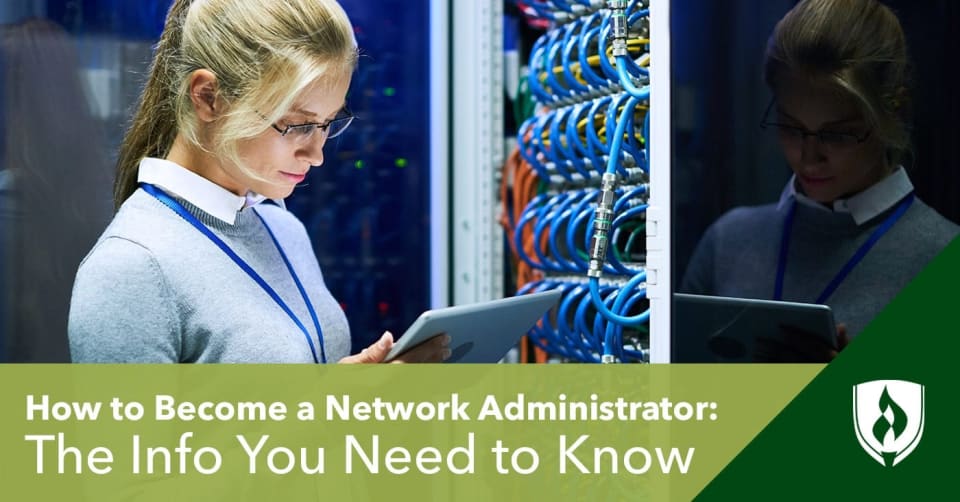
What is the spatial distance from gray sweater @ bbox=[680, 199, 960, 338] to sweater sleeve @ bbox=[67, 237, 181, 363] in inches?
28.2

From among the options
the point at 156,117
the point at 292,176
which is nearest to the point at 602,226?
the point at 292,176

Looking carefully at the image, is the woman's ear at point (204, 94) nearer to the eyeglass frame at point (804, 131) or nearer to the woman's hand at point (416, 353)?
the woman's hand at point (416, 353)

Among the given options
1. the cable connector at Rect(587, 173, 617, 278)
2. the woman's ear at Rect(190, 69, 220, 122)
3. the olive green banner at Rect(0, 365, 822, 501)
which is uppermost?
the woman's ear at Rect(190, 69, 220, 122)

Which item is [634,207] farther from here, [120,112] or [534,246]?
[120,112]

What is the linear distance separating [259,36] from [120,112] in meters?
0.89

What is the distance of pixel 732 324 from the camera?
1241 mm

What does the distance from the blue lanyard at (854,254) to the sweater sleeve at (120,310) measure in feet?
2.68

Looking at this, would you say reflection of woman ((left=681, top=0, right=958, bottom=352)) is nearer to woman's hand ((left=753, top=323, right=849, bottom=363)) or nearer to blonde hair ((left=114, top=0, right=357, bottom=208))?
woman's hand ((left=753, top=323, right=849, bottom=363))

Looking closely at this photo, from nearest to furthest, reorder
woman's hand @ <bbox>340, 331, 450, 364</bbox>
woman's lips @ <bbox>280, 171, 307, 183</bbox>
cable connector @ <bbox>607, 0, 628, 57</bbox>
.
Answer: woman's hand @ <bbox>340, 331, 450, 364</bbox>
woman's lips @ <bbox>280, 171, 307, 183</bbox>
cable connector @ <bbox>607, 0, 628, 57</bbox>

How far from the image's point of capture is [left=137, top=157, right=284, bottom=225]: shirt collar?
1.41 meters

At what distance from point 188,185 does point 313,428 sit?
0.41 metres

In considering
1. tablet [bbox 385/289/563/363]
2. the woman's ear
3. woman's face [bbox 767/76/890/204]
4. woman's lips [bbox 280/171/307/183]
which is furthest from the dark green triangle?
the woman's ear

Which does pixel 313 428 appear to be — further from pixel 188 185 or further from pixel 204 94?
pixel 204 94

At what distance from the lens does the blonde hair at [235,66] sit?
1394 mm
